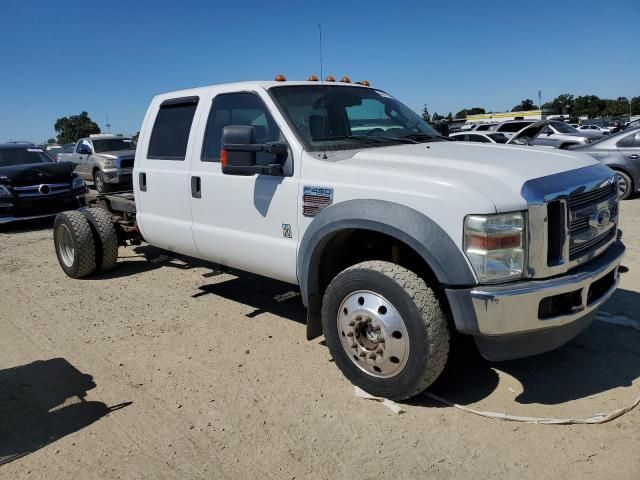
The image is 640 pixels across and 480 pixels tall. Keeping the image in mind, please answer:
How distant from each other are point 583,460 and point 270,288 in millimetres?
3641

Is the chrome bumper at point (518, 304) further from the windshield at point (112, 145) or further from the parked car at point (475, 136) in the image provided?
the windshield at point (112, 145)

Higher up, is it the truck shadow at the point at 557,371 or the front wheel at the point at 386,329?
the front wheel at the point at 386,329

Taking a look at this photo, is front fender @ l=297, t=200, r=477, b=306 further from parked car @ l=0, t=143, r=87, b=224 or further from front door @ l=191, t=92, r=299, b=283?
parked car @ l=0, t=143, r=87, b=224

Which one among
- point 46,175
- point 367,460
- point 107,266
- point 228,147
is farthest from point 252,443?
point 46,175

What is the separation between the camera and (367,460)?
9.28 ft

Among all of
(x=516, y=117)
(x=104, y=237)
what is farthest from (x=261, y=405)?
(x=516, y=117)

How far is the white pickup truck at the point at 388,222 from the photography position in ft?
9.46

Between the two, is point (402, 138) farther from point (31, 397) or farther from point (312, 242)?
point (31, 397)

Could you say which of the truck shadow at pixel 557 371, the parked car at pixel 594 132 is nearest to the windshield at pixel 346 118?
the truck shadow at pixel 557 371

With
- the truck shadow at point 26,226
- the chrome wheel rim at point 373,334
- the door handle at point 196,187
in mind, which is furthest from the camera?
the truck shadow at point 26,226

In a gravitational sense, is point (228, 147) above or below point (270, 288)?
above

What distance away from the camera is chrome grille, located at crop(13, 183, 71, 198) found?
1028 cm

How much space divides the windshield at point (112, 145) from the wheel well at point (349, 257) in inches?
599

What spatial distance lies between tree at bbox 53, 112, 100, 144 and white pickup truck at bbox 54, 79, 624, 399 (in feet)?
220
